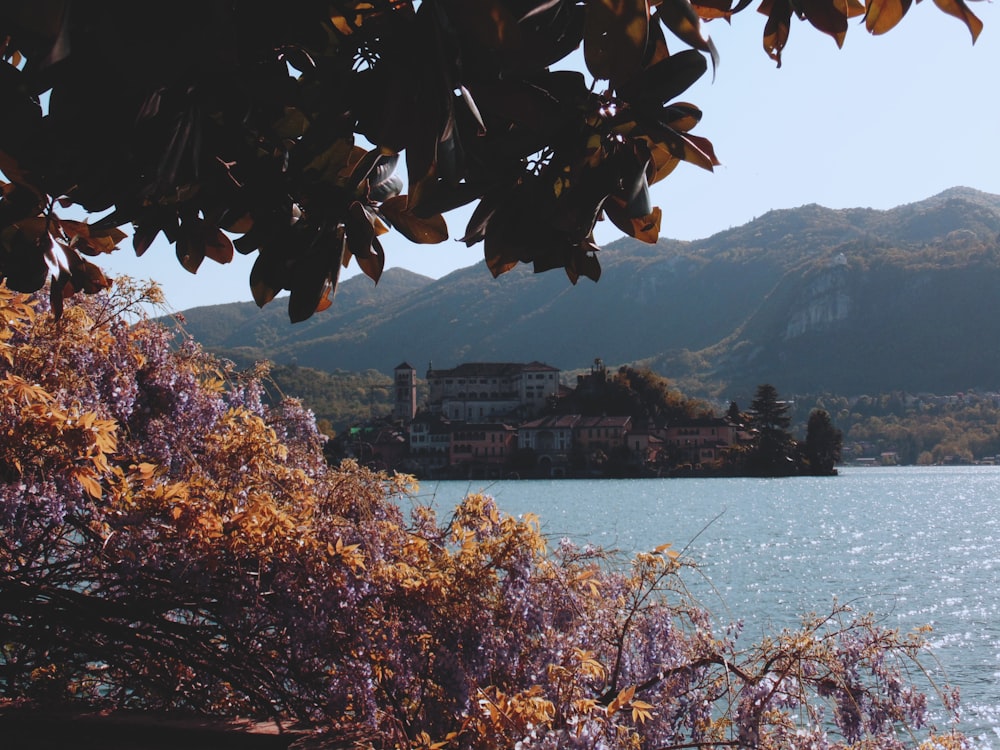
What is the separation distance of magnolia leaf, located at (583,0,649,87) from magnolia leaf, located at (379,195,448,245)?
1.52 ft

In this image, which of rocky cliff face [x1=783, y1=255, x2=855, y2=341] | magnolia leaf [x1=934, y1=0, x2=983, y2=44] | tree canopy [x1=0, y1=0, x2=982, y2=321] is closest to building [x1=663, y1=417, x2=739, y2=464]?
tree canopy [x1=0, y1=0, x2=982, y2=321]

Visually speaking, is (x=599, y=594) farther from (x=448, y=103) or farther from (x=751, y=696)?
(x=448, y=103)

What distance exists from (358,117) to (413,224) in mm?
252

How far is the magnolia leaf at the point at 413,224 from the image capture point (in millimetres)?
1364

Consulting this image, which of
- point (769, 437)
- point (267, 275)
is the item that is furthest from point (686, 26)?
point (769, 437)

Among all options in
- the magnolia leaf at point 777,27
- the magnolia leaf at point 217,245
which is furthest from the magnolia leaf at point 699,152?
the magnolia leaf at point 217,245

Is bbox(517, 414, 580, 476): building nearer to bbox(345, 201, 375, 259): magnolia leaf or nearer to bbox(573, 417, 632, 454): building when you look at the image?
bbox(573, 417, 632, 454): building

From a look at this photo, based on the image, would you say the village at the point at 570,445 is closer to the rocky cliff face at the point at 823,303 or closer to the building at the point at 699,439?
the building at the point at 699,439

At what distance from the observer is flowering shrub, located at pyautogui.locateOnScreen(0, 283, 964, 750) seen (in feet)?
10.6

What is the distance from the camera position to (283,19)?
1.03 metres

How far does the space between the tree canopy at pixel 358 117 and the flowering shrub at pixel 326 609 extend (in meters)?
1.77

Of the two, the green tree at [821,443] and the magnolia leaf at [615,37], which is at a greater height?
the magnolia leaf at [615,37]

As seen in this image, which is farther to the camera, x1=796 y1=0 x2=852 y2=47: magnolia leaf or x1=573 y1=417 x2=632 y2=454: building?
x1=573 y1=417 x2=632 y2=454: building

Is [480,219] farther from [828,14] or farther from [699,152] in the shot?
[828,14]
